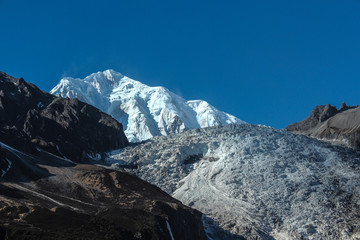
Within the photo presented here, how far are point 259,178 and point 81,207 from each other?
1860 inches

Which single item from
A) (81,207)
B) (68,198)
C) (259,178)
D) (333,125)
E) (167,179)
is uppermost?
(333,125)

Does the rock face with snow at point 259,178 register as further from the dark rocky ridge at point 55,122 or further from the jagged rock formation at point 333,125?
the jagged rock formation at point 333,125

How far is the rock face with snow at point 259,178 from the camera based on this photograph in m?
80.9

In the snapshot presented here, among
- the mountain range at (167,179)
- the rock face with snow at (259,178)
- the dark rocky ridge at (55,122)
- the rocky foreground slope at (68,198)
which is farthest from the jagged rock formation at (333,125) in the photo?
the rocky foreground slope at (68,198)

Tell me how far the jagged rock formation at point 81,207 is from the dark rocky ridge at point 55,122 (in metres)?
24.8

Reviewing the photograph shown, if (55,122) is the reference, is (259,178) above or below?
below

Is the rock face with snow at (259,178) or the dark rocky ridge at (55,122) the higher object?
the dark rocky ridge at (55,122)

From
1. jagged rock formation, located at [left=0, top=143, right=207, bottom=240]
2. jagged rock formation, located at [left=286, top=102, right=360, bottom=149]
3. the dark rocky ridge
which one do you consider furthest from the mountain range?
jagged rock formation, located at [left=286, top=102, right=360, bottom=149]

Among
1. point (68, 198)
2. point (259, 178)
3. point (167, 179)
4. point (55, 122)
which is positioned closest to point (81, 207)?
point (68, 198)

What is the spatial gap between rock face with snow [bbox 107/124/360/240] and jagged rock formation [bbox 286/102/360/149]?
44.9 ft

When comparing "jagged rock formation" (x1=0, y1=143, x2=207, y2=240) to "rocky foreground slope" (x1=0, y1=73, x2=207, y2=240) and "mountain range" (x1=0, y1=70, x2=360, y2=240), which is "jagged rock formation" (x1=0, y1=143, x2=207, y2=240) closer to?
"rocky foreground slope" (x1=0, y1=73, x2=207, y2=240)

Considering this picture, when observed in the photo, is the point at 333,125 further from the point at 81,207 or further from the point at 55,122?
the point at 81,207

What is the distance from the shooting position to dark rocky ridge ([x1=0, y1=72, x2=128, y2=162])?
117 m

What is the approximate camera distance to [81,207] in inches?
2469
